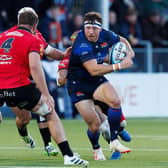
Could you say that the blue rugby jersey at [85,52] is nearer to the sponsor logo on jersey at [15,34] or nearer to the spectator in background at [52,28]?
the sponsor logo on jersey at [15,34]

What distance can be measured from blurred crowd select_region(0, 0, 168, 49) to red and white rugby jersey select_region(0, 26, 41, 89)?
10814mm

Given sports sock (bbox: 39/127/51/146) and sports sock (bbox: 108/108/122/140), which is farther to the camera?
sports sock (bbox: 39/127/51/146)

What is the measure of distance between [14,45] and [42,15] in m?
12.6

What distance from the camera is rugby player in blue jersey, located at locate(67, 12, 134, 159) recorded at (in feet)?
41.6

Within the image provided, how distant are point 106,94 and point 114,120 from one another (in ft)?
1.31

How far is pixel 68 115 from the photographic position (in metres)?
23.0

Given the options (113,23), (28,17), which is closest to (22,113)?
(28,17)

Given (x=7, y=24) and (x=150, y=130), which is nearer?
(x=150, y=130)

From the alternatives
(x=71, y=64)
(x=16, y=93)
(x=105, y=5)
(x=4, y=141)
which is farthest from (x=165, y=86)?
(x=16, y=93)

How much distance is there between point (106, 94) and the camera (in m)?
12.8

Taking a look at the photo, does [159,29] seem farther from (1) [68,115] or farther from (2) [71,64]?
(2) [71,64]

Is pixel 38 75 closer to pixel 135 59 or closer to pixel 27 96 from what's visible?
pixel 27 96

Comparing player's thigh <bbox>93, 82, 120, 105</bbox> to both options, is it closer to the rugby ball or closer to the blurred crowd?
the rugby ball

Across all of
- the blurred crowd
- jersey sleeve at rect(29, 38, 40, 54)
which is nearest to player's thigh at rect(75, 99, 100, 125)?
jersey sleeve at rect(29, 38, 40, 54)
